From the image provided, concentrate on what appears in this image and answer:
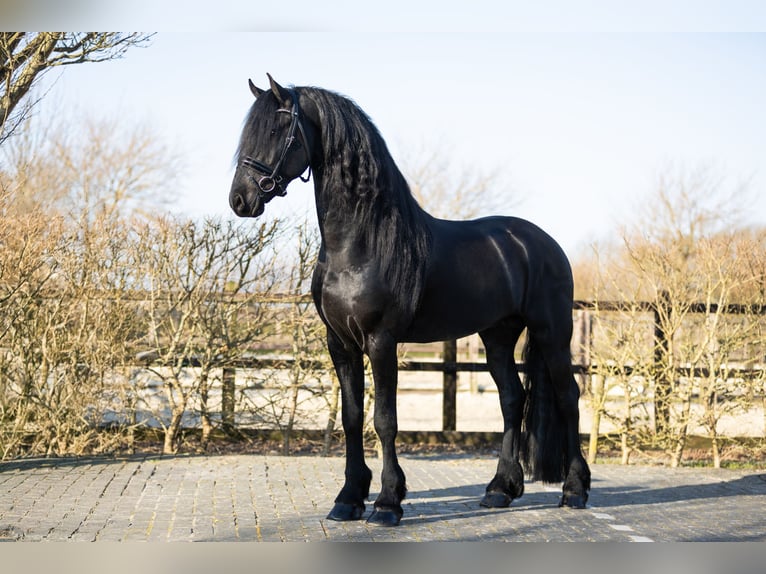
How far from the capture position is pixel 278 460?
8.63m

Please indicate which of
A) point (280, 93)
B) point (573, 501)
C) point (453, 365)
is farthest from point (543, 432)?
point (453, 365)

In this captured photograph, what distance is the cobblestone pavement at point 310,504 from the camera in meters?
5.46

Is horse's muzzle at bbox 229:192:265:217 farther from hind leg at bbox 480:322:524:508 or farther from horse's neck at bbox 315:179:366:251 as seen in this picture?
hind leg at bbox 480:322:524:508

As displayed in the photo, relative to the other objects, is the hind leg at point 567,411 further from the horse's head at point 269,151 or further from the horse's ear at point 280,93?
the horse's ear at point 280,93

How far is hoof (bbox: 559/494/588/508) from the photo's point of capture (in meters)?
6.50

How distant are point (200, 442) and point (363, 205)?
16.0ft

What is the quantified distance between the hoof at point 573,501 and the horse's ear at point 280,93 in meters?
3.59

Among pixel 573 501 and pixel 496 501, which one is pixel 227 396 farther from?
pixel 573 501

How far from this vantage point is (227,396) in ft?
30.5

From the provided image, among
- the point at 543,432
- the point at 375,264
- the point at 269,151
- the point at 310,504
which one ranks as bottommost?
the point at 310,504

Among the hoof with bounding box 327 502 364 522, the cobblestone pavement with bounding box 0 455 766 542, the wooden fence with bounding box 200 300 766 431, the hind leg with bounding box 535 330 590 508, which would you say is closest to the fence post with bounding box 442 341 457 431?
the wooden fence with bounding box 200 300 766 431

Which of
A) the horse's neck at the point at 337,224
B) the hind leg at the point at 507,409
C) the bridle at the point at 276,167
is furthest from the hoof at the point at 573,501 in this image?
the bridle at the point at 276,167

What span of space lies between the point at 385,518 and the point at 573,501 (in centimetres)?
171

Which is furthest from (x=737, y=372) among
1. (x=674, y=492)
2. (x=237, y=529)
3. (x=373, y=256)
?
(x=237, y=529)
